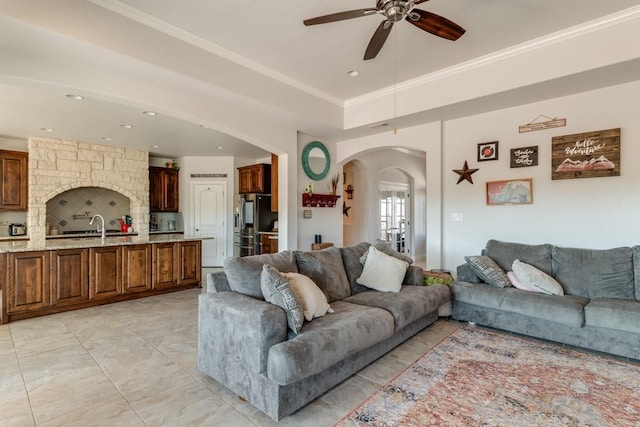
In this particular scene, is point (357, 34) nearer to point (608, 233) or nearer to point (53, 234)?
point (608, 233)

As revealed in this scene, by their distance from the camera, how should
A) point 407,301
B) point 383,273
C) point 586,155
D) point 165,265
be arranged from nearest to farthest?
point 407,301, point 383,273, point 586,155, point 165,265

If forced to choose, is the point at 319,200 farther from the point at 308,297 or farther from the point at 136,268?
the point at 308,297

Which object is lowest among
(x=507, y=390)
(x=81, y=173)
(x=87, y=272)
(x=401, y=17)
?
(x=507, y=390)

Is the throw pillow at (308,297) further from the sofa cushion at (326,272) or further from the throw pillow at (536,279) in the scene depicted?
the throw pillow at (536,279)

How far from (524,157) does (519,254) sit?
4.16ft

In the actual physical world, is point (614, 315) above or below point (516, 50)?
below

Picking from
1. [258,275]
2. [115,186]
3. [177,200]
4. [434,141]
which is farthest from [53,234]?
[434,141]

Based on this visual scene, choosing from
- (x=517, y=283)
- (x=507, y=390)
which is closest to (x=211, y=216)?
(x=517, y=283)

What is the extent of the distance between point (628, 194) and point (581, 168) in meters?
0.50

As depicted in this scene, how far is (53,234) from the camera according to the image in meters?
6.44

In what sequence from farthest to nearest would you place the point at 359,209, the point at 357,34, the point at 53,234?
the point at 359,209 → the point at 53,234 → the point at 357,34

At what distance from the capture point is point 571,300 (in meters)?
3.04

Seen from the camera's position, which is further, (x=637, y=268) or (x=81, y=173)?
(x=81, y=173)

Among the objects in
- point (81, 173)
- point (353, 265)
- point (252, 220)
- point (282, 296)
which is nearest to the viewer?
point (282, 296)
